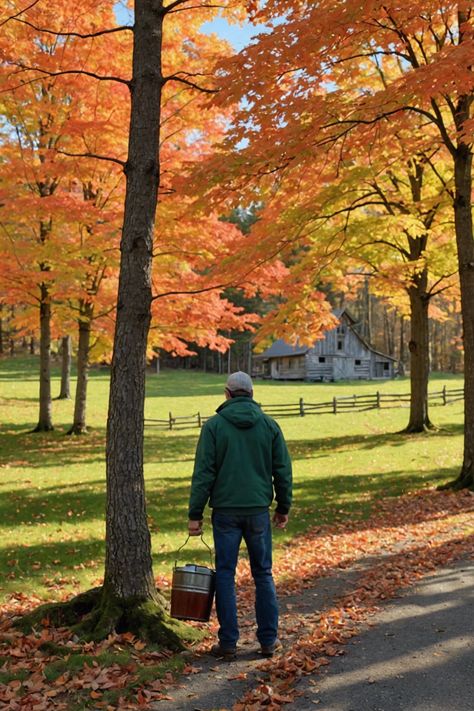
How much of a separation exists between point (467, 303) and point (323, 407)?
818 inches

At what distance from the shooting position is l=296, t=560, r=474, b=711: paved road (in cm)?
376

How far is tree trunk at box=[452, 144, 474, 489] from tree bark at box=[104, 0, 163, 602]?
7447mm

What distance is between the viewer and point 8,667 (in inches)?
175

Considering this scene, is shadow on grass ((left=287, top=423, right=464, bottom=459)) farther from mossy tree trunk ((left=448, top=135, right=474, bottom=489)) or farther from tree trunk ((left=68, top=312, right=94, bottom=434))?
tree trunk ((left=68, top=312, right=94, bottom=434))

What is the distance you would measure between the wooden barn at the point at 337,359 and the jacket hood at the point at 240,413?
49.8m

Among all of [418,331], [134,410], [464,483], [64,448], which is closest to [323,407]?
[418,331]

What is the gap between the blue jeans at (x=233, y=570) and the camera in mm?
4656

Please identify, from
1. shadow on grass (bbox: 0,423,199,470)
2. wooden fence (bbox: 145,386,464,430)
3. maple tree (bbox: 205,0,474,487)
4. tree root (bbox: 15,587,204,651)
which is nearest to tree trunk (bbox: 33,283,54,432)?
shadow on grass (bbox: 0,423,199,470)

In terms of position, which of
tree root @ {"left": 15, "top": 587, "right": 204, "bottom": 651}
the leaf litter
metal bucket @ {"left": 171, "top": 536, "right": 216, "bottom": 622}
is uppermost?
metal bucket @ {"left": 171, "top": 536, "right": 216, "bottom": 622}

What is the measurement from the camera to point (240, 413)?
475 centimetres

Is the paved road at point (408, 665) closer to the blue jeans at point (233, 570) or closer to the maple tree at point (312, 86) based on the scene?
the blue jeans at point (233, 570)

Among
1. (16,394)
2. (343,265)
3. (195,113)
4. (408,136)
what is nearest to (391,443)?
(343,265)

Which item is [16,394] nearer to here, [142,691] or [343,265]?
[343,265]

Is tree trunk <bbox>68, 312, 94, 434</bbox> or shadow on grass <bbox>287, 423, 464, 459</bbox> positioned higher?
tree trunk <bbox>68, 312, 94, 434</bbox>
